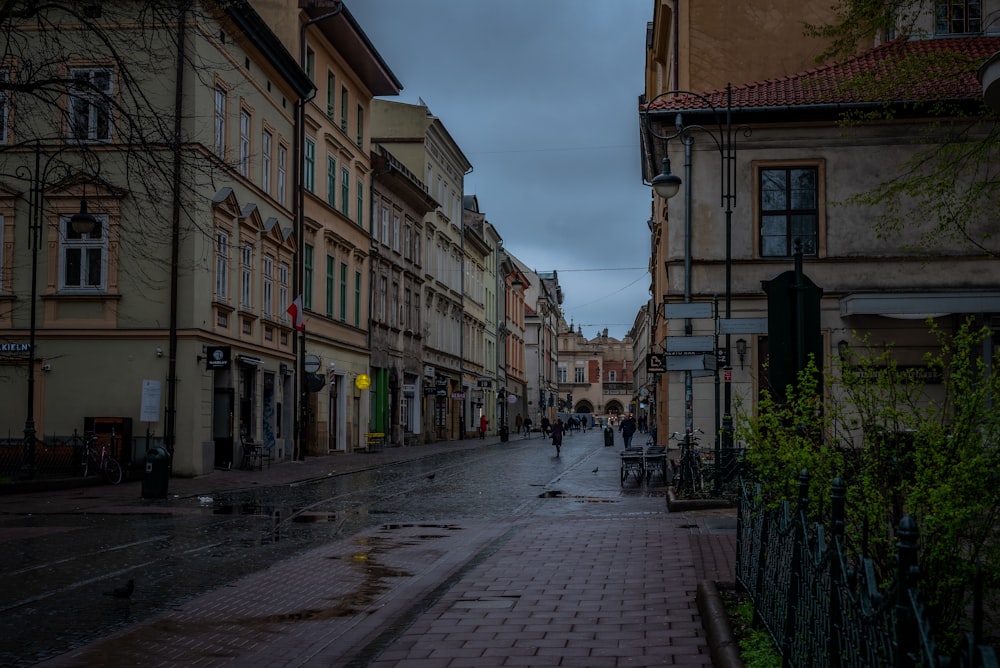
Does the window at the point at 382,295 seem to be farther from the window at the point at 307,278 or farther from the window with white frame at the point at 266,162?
the window with white frame at the point at 266,162

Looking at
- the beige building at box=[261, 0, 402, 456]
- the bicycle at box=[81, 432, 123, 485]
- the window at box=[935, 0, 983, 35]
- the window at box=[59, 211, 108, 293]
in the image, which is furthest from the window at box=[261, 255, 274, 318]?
the window at box=[935, 0, 983, 35]

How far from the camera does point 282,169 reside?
1421 inches

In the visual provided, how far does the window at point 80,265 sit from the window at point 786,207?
15066mm

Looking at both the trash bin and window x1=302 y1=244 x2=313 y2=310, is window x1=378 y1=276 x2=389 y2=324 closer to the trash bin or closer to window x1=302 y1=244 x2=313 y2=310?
window x1=302 y1=244 x2=313 y2=310

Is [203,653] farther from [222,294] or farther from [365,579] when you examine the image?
[222,294]

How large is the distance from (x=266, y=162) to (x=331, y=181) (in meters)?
7.06

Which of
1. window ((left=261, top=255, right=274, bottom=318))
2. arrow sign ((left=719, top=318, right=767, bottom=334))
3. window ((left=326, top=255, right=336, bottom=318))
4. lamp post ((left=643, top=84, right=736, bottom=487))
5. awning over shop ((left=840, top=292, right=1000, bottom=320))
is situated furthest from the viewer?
window ((left=326, top=255, right=336, bottom=318))

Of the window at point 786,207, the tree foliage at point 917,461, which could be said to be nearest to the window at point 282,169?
the window at point 786,207

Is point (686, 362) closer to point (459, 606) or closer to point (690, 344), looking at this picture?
point (690, 344)

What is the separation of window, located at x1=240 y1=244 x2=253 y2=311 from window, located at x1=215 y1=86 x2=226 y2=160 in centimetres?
306

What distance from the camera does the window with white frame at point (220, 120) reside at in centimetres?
2927

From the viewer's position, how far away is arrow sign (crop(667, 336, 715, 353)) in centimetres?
1892

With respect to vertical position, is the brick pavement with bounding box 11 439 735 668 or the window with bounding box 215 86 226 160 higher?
the window with bounding box 215 86 226 160

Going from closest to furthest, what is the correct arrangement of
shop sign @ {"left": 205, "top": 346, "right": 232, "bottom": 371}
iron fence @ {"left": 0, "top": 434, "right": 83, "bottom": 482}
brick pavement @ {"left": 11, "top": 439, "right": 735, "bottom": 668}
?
1. brick pavement @ {"left": 11, "top": 439, "right": 735, "bottom": 668}
2. iron fence @ {"left": 0, "top": 434, "right": 83, "bottom": 482}
3. shop sign @ {"left": 205, "top": 346, "right": 232, "bottom": 371}
